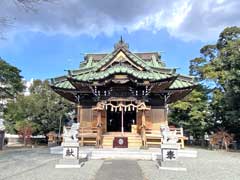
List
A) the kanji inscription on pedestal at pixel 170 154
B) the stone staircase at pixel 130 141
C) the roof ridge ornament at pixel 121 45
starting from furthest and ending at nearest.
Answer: the roof ridge ornament at pixel 121 45, the stone staircase at pixel 130 141, the kanji inscription on pedestal at pixel 170 154

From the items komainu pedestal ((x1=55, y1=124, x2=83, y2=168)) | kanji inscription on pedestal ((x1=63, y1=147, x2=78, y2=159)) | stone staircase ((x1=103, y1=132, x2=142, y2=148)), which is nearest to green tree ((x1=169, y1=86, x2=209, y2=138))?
stone staircase ((x1=103, y1=132, x2=142, y2=148))

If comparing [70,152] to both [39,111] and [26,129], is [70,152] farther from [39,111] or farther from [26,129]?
[39,111]

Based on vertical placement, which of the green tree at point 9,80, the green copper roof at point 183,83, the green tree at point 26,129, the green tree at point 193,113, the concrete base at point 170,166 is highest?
the green tree at point 9,80

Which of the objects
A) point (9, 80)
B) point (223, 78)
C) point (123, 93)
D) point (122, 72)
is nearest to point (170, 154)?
point (122, 72)

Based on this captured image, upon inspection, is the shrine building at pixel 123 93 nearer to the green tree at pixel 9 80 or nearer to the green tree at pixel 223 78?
the green tree at pixel 223 78

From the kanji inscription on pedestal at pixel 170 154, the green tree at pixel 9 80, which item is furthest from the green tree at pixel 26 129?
the kanji inscription on pedestal at pixel 170 154

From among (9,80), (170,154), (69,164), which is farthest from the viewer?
(9,80)

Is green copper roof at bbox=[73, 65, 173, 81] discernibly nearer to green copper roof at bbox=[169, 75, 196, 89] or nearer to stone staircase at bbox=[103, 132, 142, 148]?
green copper roof at bbox=[169, 75, 196, 89]

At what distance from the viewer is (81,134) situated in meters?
17.8

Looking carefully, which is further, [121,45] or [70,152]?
[121,45]

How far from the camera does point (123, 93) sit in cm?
1789

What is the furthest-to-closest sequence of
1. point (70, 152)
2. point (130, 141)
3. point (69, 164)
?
point (130, 141) → point (70, 152) → point (69, 164)

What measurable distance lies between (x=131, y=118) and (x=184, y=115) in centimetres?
1159

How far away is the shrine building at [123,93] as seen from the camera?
17.1 meters
